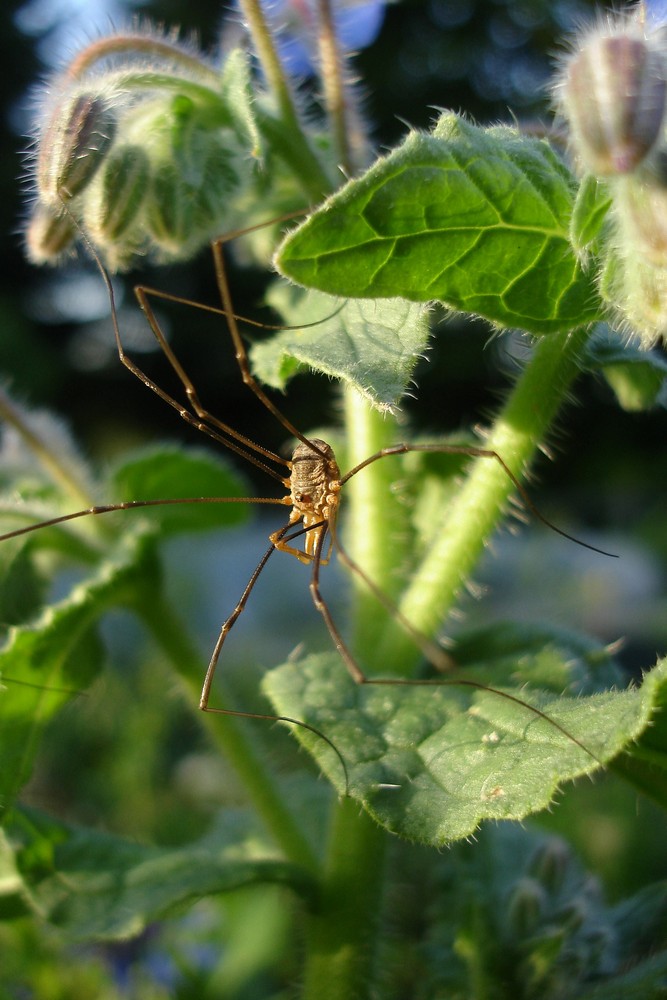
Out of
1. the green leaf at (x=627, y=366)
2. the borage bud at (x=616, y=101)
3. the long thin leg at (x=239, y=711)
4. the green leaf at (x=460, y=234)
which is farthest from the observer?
the green leaf at (x=627, y=366)

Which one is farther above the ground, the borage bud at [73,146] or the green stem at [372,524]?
the borage bud at [73,146]

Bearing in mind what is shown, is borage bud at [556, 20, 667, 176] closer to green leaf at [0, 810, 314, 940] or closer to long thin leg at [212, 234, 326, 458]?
long thin leg at [212, 234, 326, 458]

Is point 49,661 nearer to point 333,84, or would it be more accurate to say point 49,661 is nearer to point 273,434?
point 333,84

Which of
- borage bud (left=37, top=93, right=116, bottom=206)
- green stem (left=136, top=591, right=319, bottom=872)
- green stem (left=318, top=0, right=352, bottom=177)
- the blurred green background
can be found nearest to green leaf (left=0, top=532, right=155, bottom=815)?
green stem (left=136, top=591, right=319, bottom=872)

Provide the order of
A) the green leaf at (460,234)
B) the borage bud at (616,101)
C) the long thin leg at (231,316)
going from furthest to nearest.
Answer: the long thin leg at (231,316)
the green leaf at (460,234)
the borage bud at (616,101)

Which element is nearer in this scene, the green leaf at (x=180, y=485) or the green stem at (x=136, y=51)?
the green stem at (x=136, y=51)

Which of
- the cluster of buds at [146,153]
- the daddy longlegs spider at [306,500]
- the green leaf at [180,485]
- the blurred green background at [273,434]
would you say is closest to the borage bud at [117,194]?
the cluster of buds at [146,153]

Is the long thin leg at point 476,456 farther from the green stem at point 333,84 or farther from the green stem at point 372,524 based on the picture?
the green stem at point 333,84
